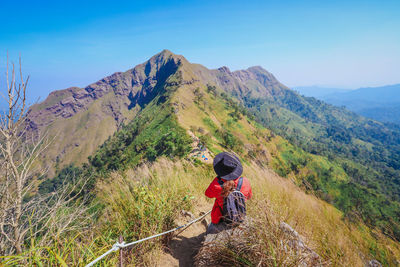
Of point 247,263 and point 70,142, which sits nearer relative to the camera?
point 247,263

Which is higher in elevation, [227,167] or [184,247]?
[227,167]

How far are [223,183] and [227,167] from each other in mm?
309

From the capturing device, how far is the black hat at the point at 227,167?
314cm

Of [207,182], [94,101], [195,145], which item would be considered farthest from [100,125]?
[207,182]

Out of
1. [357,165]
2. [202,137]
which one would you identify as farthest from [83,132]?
[357,165]

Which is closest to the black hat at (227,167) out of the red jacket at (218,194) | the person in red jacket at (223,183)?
the person in red jacket at (223,183)

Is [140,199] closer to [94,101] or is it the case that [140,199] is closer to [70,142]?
[70,142]

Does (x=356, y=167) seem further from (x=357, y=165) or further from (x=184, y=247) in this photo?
(x=184, y=247)

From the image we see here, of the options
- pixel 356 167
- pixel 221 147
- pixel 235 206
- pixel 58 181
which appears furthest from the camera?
pixel 356 167

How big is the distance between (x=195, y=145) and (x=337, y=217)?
2226 centimetres

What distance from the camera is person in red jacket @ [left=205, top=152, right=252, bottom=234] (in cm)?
311

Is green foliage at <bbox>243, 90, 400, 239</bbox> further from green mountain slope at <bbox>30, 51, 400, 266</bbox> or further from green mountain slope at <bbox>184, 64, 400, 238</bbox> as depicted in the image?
green mountain slope at <bbox>30, 51, 400, 266</bbox>

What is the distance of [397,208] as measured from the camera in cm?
5444

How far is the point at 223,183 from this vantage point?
3227 millimetres
